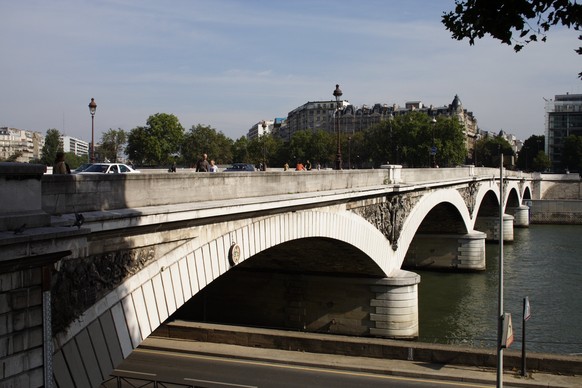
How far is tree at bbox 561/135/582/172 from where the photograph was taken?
137500 millimetres

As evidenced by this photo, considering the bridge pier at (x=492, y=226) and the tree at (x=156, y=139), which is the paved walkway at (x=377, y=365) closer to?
the bridge pier at (x=492, y=226)

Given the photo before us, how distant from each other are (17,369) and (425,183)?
27.8 m

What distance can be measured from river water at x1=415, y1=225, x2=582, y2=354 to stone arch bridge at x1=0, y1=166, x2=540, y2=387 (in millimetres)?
3755

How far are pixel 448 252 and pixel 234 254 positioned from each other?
34.6 m

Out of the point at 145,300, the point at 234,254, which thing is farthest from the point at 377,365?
the point at 145,300

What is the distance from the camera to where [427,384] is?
18.3 metres

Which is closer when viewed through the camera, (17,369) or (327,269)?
(17,369)

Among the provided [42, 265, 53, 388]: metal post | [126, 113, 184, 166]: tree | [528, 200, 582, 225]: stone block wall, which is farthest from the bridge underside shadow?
[528, 200, 582, 225]: stone block wall

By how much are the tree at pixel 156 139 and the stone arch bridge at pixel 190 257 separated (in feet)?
154

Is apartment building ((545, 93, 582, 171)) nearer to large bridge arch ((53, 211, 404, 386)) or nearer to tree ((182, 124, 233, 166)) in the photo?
tree ((182, 124, 233, 166))

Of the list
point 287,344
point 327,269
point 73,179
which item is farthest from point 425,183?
point 73,179

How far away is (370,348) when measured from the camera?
20484 mm

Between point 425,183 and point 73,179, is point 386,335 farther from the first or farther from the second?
point 73,179

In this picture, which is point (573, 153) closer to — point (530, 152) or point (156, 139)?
point (530, 152)
